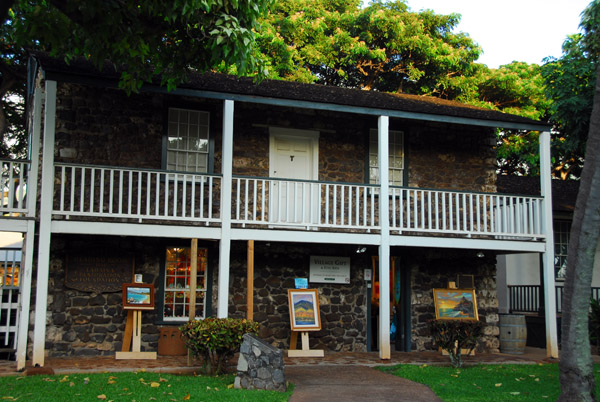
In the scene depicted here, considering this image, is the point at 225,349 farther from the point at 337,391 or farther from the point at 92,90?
the point at 92,90

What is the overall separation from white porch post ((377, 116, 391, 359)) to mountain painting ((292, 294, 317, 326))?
1.41 m

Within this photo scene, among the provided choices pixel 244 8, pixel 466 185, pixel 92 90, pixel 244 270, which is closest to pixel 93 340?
pixel 244 270

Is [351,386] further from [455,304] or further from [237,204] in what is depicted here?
[455,304]

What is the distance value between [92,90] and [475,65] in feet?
52.3

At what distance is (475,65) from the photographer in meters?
24.2

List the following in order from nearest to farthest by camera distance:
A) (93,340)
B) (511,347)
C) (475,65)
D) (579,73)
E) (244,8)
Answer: (244,8), (93,340), (511,347), (579,73), (475,65)

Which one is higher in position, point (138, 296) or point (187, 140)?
point (187, 140)

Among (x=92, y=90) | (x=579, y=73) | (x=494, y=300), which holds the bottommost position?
(x=494, y=300)

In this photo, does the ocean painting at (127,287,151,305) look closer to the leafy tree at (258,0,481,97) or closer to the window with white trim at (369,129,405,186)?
the window with white trim at (369,129,405,186)

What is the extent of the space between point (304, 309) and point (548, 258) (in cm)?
512

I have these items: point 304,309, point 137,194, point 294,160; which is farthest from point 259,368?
point 294,160

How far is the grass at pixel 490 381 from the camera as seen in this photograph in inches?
350

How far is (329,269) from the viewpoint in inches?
543

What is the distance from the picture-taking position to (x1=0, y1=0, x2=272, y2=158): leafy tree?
8242 millimetres
